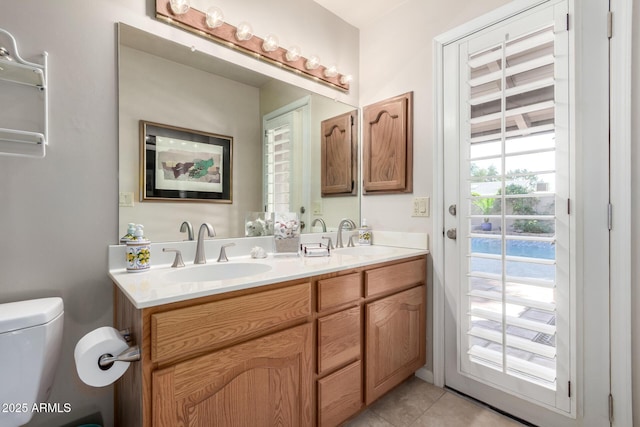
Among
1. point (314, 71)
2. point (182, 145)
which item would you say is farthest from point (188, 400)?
point (314, 71)

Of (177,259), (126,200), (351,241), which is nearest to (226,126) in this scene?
(126,200)

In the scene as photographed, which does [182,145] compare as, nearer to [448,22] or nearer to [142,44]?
[142,44]

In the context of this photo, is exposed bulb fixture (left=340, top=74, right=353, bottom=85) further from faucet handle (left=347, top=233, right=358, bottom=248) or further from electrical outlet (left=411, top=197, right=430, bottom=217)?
faucet handle (left=347, top=233, right=358, bottom=248)

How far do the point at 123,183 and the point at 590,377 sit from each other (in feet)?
7.26

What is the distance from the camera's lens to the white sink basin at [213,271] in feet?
4.27

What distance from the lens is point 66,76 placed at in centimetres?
117

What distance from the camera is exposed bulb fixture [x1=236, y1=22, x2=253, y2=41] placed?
1607 millimetres

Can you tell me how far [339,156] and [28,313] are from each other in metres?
1.77

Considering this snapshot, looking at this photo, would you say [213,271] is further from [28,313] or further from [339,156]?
[339,156]

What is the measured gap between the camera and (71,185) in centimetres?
118

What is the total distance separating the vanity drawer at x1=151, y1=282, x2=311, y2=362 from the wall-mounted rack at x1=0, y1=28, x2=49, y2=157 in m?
0.80

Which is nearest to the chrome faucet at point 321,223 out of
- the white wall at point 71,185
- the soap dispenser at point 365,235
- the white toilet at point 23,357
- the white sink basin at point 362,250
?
the white sink basin at point 362,250

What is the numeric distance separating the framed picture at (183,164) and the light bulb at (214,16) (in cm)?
54

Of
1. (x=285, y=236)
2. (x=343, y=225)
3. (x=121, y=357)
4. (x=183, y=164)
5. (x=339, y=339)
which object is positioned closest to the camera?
(x=121, y=357)
